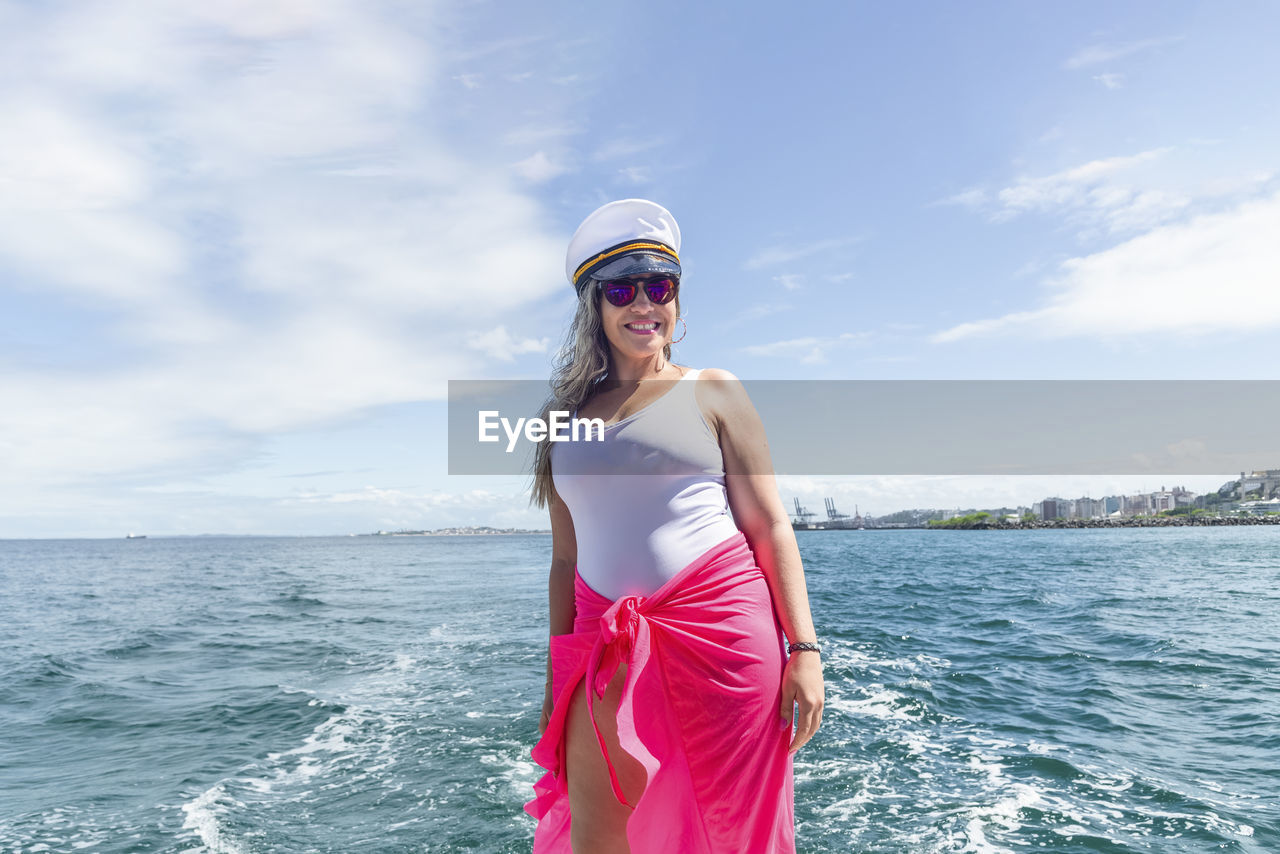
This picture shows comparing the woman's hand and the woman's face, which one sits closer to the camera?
the woman's hand

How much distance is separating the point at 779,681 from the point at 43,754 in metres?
9.56

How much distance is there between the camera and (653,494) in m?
1.82

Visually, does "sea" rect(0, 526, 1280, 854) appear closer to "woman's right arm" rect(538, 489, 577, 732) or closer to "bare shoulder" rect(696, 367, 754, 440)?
"woman's right arm" rect(538, 489, 577, 732)

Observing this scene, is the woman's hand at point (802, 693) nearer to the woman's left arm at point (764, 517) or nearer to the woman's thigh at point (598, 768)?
the woman's left arm at point (764, 517)

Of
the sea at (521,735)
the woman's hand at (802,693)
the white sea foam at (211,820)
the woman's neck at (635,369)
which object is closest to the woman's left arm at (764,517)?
the woman's hand at (802,693)

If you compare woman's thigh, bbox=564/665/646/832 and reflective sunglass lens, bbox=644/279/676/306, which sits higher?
reflective sunglass lens, bbox=644/279/676/306

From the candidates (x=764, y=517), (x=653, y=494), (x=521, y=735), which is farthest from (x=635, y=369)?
(x=521, y=735)

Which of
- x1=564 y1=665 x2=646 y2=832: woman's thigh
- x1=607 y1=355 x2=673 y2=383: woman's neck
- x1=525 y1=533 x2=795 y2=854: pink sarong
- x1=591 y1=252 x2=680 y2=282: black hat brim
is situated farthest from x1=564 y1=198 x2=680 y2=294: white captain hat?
x1=564 y1=665 x2=646 y2=832: woman's thigh

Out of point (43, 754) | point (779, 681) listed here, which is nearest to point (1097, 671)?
point (779, 681)

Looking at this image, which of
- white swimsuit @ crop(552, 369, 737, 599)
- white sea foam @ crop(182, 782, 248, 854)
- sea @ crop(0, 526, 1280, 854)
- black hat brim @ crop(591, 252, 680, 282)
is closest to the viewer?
white swimsuit @ crop(552, 369, 737, 599)

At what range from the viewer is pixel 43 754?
25.1 ft

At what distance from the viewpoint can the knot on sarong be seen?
68.8 inches

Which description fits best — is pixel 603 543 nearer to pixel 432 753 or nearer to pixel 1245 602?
pixel 432 753

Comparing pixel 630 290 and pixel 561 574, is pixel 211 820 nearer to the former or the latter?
pixel 561 574
